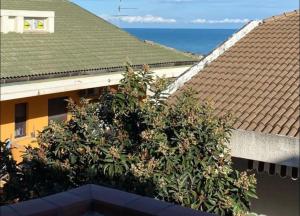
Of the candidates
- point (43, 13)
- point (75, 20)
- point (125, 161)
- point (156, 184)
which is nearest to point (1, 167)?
point (125, 161)

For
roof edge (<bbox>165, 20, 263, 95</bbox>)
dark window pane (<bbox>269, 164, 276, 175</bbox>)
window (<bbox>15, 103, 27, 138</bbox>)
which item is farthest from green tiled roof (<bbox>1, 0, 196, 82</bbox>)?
dark window pane (<bbox>269, 164, 276, 175</bbox>)

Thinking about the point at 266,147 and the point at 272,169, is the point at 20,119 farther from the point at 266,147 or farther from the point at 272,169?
the point at 266,147

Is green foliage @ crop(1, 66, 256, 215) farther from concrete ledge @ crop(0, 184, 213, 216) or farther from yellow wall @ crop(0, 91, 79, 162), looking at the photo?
yellow wall @ crop(0, 91, 79, 162)

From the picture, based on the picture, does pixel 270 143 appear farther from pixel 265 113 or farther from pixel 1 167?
pixel 1 167

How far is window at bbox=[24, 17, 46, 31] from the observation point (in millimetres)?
20138

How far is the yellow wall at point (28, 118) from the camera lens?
17323 millimetres

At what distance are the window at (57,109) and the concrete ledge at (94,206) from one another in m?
14.9

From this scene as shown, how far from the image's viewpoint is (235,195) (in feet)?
19.6

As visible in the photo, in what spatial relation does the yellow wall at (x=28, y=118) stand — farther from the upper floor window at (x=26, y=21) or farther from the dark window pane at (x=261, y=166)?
the dark window pane at (x=261, y=166)

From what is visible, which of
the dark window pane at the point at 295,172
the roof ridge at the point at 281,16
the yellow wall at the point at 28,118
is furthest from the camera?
the yellow wall at the point at 28,118

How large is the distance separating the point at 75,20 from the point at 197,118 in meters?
18.6

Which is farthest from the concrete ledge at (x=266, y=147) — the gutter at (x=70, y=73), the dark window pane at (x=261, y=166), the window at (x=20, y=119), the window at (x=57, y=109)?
the window at (x=57, y=109)

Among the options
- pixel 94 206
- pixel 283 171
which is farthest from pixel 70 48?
pixel 94 206

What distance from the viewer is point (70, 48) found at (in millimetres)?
20391
